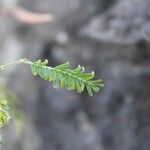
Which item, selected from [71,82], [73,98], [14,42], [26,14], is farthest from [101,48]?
[71,82]

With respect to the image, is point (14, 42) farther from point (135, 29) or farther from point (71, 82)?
point (71, 82)

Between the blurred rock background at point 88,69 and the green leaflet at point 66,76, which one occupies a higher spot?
the blurred rock background at point 88,69

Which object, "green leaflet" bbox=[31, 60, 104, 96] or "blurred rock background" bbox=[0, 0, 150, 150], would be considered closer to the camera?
"green leaflet" bbox=[31, 60, 104, 96]

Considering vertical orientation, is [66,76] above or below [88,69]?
below

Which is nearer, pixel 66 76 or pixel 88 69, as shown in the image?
pixel 66 76

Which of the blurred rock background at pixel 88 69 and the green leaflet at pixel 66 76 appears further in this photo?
the blurred rock background at pixel 88 69

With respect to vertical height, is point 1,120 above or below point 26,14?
below

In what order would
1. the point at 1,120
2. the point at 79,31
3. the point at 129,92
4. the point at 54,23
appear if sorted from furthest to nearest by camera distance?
the point at 54,23 < the point at 79,31 < the point at 129,92 < the point at 1,120

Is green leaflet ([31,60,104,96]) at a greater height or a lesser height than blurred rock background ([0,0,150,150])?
lesser
